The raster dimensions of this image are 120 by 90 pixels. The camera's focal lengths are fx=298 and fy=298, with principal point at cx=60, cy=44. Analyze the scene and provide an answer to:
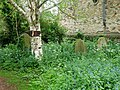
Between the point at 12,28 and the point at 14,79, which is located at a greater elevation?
the point at 12,28

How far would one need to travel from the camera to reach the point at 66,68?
6.66 metres

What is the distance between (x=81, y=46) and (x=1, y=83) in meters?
2.55

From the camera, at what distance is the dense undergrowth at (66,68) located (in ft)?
17.1

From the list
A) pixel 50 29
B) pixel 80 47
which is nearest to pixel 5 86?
pixel 80 47

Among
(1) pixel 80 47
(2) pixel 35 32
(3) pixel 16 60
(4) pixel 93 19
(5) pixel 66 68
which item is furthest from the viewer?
(4) pixel 93 19

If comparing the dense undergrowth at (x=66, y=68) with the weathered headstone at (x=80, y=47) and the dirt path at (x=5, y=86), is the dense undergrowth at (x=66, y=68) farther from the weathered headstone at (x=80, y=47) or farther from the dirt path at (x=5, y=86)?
the dirt path at (x=5, y=86)

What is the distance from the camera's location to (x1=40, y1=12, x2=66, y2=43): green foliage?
41.9 ft

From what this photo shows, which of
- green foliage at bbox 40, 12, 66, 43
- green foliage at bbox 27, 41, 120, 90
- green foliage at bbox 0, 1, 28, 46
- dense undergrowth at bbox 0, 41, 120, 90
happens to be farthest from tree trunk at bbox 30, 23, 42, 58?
green foliage at bbox 40, 12, 66, 43

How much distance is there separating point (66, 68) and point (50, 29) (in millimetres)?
6446

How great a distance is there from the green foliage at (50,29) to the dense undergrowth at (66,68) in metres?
1.98

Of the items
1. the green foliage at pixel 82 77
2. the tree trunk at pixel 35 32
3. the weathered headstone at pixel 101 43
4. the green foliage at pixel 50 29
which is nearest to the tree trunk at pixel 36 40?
the tree trunk at pixel 35 32

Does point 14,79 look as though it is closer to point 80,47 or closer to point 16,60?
point 16,60

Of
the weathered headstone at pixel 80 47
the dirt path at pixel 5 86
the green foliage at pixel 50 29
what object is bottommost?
the dirt path at pixel 5 86

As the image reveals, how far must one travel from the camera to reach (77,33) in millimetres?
15070
